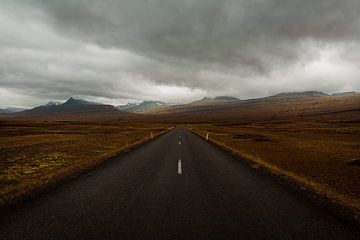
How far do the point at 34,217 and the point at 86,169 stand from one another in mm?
6898

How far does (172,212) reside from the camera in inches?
262

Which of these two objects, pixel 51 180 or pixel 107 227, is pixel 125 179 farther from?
pixel 107 227

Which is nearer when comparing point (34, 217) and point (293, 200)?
point (34, 217)

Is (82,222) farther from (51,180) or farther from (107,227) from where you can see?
(51,180)

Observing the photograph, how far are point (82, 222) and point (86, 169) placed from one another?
24.6ft

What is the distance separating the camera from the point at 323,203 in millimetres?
7695

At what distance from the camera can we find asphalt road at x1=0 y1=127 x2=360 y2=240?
544cm

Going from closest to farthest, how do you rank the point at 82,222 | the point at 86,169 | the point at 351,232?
1. the point at 351,232
2. the point at 82,222
3. the point at 86,169

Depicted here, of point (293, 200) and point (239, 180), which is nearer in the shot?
point (293, 200)

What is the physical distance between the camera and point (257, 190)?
9.06 meters

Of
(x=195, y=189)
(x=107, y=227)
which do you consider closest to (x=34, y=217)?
(x=107, y=227)

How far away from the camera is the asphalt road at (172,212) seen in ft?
17.9

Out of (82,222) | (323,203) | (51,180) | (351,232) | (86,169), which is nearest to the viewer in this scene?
(351,232)

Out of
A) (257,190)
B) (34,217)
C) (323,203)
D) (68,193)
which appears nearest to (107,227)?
(34,217)
